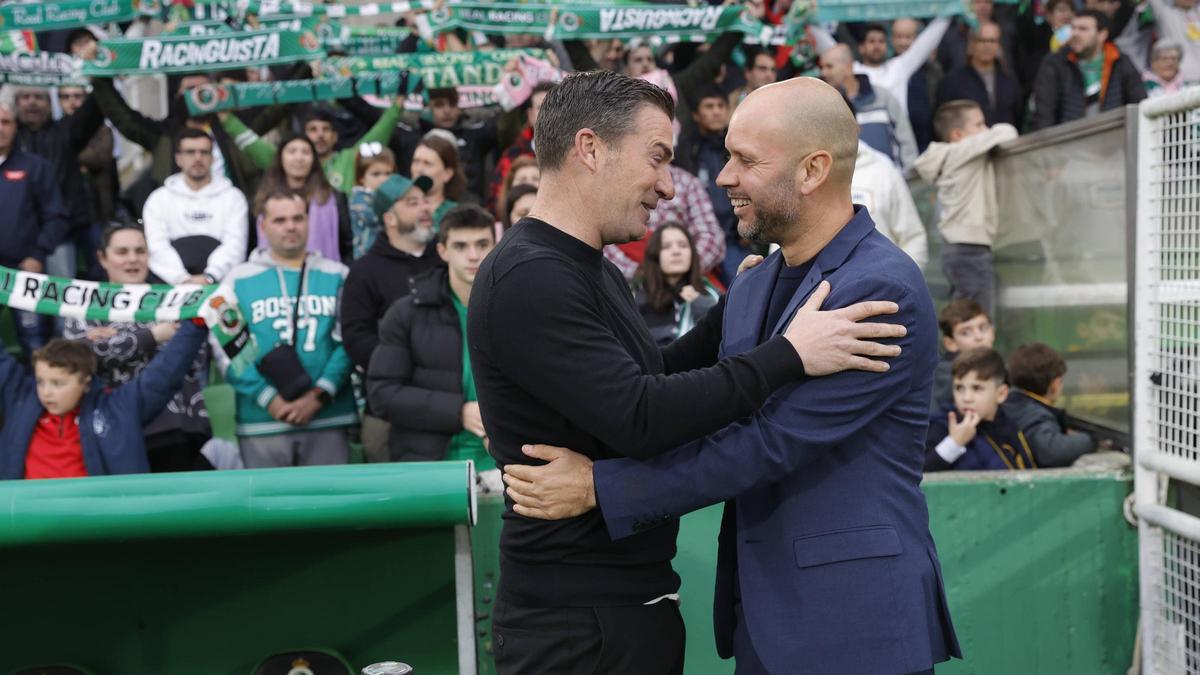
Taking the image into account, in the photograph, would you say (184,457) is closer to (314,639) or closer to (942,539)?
(314,639)

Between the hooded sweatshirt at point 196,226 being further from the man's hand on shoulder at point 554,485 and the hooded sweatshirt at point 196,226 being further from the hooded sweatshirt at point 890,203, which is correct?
the man's hand on shoulder at point 554,485

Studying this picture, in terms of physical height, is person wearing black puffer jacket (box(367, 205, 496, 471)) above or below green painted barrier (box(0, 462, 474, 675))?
above

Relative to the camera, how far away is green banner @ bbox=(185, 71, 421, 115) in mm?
7906

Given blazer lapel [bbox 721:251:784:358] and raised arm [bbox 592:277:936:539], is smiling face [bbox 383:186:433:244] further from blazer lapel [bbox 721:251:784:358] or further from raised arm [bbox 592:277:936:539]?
raised arm [bbox 592:277:936:539]

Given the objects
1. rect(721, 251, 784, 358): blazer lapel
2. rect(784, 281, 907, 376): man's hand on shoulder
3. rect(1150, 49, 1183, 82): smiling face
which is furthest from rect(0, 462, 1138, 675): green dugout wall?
rect(1150, 49, 1183, 82): smiling face

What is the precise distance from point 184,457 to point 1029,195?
4782 mm

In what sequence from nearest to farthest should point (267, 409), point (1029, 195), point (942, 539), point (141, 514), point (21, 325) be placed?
point (141, 514)
point (942, 539)
point (267, 409)
point (1029, 195)
point (21, 325)

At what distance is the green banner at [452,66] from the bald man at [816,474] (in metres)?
5.21

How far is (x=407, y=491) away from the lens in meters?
3.85

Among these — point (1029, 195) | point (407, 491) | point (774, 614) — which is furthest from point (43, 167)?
point (774, 614)

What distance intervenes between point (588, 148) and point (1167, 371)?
2612 mm

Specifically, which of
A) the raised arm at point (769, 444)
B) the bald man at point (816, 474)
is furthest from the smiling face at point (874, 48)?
the raised arm at point (769, 444)

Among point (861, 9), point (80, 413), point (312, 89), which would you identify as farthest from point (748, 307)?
point (861, 9)

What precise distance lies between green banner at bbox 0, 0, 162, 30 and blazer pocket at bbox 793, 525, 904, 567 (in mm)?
6549
